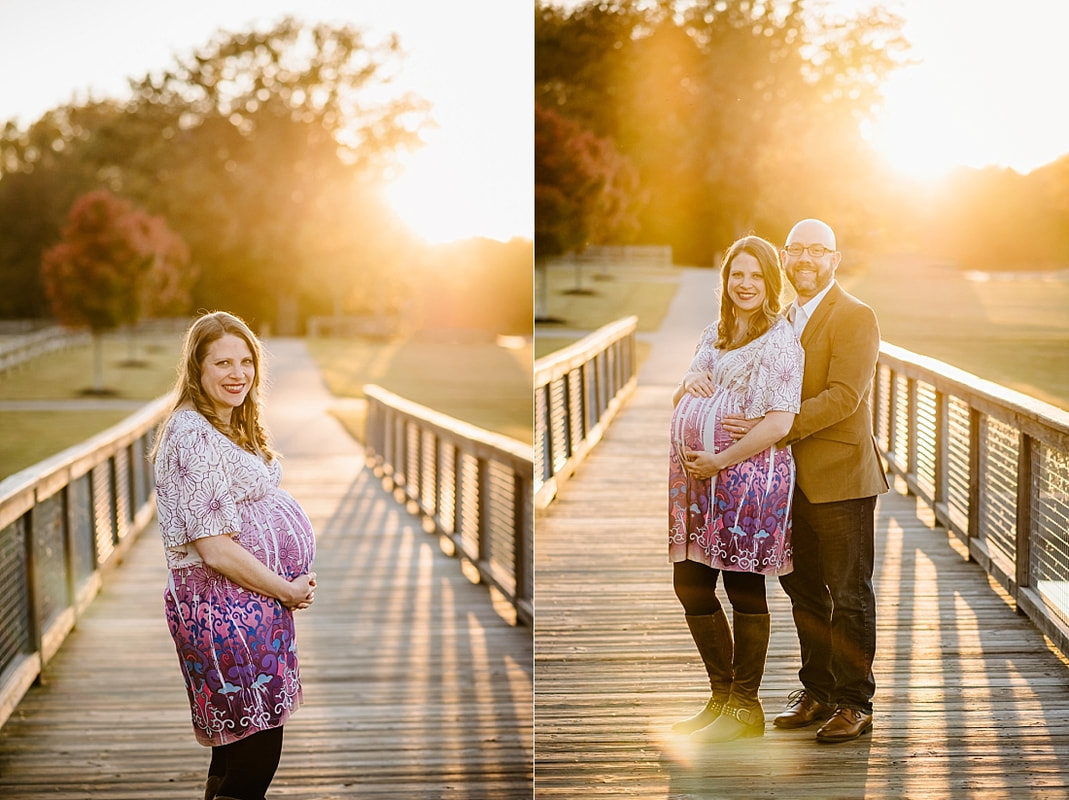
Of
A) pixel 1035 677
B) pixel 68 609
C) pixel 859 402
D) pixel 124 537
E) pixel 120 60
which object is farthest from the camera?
pixel 124 537

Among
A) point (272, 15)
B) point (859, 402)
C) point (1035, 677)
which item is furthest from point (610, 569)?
point (272, 15)

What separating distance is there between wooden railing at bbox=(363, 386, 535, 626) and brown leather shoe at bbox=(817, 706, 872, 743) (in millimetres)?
1499

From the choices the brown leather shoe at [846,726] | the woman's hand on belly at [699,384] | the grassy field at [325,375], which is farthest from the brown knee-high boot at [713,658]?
the grassy field at [325,375]

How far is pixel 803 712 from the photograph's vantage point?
136 inches

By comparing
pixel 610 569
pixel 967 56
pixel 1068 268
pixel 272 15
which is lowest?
pixel 610 569

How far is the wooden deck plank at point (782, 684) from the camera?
339 centimetres

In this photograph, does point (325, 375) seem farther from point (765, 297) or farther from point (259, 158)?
point (765, 297)

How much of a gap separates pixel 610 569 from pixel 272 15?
2.76 m

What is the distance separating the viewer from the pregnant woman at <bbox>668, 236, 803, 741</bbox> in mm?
3098

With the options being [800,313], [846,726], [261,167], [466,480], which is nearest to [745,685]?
[846,726]

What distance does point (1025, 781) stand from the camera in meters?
3.34

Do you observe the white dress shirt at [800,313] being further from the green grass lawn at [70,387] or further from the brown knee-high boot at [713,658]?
the green grass lawn at [70,387]

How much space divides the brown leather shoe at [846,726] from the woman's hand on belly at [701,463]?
0.85 m

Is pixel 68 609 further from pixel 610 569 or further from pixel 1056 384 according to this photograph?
pixel 1056 384
